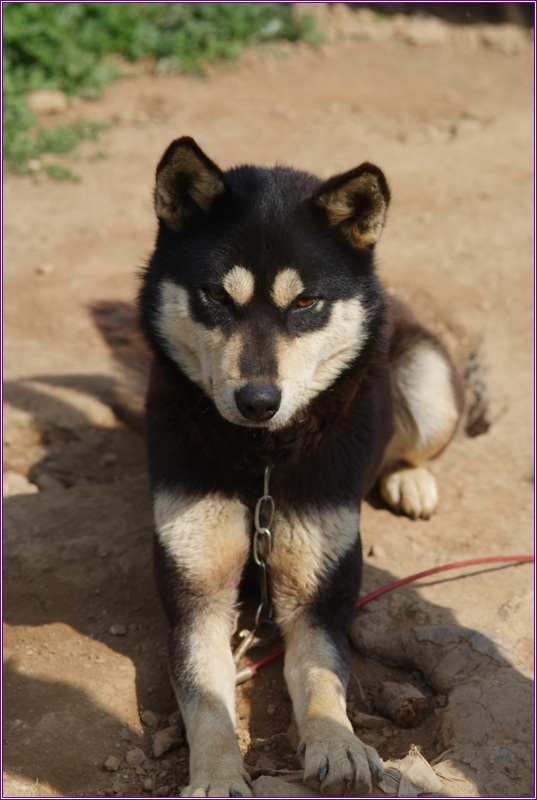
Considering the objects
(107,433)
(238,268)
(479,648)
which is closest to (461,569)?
(479,648)

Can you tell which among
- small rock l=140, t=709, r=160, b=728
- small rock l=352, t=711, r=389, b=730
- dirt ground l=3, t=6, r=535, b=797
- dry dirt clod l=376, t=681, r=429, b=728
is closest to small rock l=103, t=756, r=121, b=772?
dirt ground l=3, t=6, r=535, b=797

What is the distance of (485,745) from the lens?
3.68 meters

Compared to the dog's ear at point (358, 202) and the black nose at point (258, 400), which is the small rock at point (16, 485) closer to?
the black nose at point (258, 400)

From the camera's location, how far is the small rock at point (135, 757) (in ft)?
12.6

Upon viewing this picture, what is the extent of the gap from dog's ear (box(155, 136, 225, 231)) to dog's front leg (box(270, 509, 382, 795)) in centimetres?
140

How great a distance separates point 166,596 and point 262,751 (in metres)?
0.77

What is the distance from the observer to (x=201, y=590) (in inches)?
161

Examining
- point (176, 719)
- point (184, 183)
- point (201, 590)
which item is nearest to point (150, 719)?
point (176, 719)

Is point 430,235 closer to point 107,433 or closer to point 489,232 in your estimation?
point 489,232

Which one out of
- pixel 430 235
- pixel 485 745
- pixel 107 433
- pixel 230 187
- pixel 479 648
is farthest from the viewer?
pixel 430 235

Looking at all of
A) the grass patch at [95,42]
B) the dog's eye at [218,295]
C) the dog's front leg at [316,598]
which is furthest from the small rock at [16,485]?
the grass patch at [95,42]

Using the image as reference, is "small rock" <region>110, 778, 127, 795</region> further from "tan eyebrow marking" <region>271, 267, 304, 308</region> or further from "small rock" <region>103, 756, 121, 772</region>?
"tan eyebrow marking" <region>271, 267, 304, 308</region>

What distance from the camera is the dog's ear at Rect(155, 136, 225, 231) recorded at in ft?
12.4

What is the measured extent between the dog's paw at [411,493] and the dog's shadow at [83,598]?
737mm
